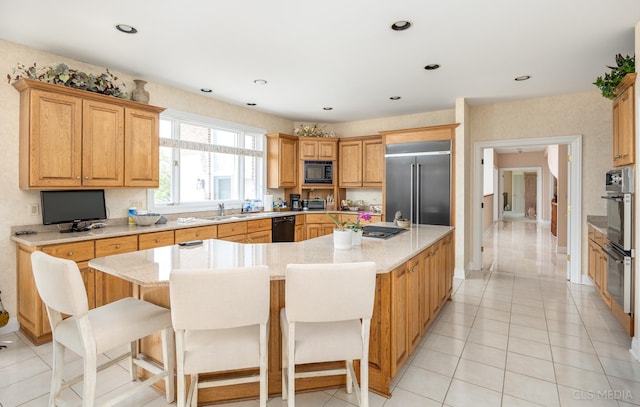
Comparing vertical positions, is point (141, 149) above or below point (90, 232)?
above

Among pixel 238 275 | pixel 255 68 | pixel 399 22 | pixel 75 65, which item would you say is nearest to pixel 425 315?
pixel 238 275

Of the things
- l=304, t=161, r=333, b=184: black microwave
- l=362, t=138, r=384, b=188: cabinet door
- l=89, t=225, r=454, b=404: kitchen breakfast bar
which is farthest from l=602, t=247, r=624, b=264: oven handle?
l=304, t=161, r=333, b=184: black microwave

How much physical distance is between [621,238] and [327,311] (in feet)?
9.58

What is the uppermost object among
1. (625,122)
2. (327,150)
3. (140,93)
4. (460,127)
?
(140,93)

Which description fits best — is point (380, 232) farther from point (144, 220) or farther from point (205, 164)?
point (205, 164)

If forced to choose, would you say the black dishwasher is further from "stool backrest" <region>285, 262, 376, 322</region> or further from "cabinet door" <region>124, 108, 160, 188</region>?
"stool backrest" <region>285, 262, 376, 322</region>

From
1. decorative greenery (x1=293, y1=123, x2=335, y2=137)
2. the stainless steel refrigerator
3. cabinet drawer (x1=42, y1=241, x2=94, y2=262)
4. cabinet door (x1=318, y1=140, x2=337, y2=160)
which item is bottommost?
cabinet drawer (x1=42, y1=241, x2=94, y2=262)

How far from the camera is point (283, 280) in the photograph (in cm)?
201

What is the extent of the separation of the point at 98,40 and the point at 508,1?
11.6 ft

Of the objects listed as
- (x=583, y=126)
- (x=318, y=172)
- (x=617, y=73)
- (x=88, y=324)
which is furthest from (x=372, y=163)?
(x=88, y=324)

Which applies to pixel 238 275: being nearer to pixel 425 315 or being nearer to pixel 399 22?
pixel 425 315

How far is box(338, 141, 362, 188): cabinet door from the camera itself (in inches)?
242

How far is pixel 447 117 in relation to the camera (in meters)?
5.58

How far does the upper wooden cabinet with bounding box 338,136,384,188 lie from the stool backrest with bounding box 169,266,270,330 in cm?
456
